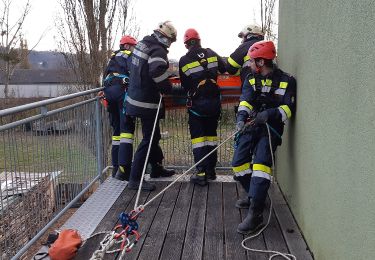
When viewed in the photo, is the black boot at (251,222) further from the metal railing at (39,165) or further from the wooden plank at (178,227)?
the metal railing at (39,165)

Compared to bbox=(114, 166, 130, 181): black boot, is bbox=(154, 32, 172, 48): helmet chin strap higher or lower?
higher

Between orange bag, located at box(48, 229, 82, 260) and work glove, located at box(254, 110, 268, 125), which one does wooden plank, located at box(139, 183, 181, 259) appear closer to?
orange bag, located at box(48, 229, 82, 260)

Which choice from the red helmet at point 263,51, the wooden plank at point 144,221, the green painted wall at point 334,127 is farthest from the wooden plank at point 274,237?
the red helmet at point 263,51

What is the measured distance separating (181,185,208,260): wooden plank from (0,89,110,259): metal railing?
136cm

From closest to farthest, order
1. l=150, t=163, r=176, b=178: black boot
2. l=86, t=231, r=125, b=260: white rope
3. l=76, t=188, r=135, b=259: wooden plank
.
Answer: l=86, t=231, r=125, b=260: white rope < l=76, t=188, r=135, b=259: wooden plank < l=150, t=163, r=176, b=178: black boot

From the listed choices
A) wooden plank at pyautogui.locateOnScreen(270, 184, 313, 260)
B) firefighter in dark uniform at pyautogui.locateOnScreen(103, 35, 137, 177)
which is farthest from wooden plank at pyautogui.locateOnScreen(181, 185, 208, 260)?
firefighter in dark uniform at pyautogui.locateOnScreen(103, 35, 137, 177)

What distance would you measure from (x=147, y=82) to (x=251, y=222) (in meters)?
2.14

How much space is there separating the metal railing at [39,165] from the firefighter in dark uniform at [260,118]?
186 cm

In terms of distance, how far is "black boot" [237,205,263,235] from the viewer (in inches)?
156

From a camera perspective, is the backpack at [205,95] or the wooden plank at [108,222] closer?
the wooden plank at [108,222]

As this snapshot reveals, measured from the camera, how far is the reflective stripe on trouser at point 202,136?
5.40 metres

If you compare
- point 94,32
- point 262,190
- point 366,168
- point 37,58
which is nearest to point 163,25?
point 262,190

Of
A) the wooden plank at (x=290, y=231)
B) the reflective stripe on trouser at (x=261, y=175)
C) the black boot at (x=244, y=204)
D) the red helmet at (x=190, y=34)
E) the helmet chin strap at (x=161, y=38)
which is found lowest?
the wooden plank at (x=290, y=231)

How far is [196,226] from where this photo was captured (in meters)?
4.16
